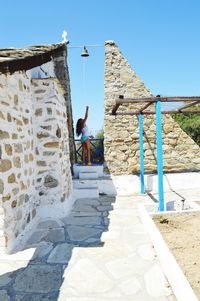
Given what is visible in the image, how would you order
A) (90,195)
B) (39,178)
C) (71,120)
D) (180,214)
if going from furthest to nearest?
(71,120) → (90,195) → (39,178) → (180,214)

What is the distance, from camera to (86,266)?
10.2ft

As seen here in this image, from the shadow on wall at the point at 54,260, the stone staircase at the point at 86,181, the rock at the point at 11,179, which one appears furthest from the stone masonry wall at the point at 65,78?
the rock at the point at 11,179

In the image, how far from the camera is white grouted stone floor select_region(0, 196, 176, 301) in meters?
2.59

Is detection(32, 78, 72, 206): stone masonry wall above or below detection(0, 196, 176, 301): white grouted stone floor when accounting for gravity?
above

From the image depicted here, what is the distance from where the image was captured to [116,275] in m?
2.90

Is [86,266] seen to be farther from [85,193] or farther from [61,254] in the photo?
[85,193]

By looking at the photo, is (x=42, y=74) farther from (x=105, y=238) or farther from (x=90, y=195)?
(x=105, y=238)

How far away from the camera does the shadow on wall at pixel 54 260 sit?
267 centimetres

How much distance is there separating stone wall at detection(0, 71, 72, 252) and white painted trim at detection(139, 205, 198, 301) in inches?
76.2

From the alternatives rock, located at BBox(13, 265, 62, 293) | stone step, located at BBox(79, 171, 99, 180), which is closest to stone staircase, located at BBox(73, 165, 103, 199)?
stone step, located at BBox(79, 171, 99, 180)

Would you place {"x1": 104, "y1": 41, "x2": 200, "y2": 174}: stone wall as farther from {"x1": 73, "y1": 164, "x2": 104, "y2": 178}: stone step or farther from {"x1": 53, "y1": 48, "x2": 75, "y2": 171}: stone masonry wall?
{"x1": 53, "y1": 48, "x2": 75, "y2": 171}: stone masonry wall

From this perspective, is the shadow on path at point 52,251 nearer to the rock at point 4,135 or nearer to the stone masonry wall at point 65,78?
the rock at point 4,135

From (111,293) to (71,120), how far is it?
6092 mm

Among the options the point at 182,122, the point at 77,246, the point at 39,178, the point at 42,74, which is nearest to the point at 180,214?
the point at 77,246
